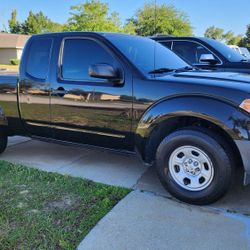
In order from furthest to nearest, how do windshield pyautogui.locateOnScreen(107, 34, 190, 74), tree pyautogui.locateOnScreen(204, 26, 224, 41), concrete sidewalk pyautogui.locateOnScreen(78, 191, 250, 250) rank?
tree pyautogui.locateOnScreen(204, 26, 224, 41), windshield pyautogui.locateOnScreen(107, 34, 190, 74), concrete sidewalk pyautogui.locateOnScreen(78, 191, 250, 250)

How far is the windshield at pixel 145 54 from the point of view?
414cm

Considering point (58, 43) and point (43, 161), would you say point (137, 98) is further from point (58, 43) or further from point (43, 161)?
point (43, 161)

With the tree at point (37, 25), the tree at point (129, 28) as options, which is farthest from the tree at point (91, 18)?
the tree at point (37, 25)

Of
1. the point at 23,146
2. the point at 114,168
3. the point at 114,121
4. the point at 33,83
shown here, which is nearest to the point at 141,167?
the point at 114,168

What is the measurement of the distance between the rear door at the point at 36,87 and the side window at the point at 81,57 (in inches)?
10.4

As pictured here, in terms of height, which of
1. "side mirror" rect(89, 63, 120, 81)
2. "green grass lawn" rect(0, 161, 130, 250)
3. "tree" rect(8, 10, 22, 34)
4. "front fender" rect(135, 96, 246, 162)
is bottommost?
"green grass lawn" rect(0, 161, 130, 250)

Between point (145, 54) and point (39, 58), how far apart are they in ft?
4.55

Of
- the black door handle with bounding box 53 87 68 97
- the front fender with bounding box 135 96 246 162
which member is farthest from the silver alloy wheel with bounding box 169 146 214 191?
the black door handle with bounding box 53 87 68 97

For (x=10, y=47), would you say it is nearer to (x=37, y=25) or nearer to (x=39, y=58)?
(x=37, y=25)

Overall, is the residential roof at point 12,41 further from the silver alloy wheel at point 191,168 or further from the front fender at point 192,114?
the silver alloy wheel at point 191,168

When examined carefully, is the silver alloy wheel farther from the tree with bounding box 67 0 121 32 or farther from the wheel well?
the tree with bounding box 67 0 121 32

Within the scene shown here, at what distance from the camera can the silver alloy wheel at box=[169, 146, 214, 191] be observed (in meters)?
3.57

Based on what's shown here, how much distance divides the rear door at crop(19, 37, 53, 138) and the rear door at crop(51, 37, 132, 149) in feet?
0.50

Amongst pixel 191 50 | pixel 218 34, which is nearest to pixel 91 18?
pixel 191 50
